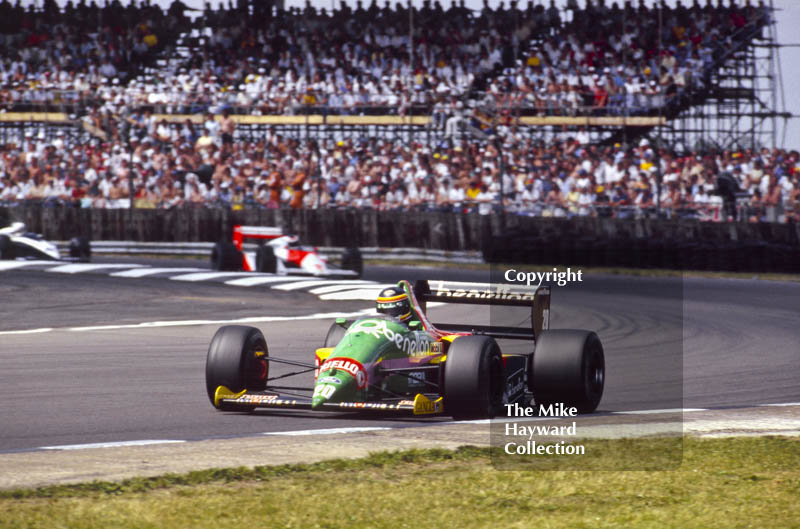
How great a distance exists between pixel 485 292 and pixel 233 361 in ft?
Answer: 6.45

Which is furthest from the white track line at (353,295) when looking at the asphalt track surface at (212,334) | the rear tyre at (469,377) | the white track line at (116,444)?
the white track line at (116,444)

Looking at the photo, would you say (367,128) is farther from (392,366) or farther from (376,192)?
(392,366)

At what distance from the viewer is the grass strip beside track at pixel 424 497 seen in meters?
4.98

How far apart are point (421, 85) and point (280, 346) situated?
20.7 meters

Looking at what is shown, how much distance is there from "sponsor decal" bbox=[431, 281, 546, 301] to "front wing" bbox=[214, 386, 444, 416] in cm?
119

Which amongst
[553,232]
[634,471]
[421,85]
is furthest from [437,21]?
[634,471]

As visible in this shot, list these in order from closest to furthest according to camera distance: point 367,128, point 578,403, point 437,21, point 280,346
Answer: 1. point 578,403
2. point 280,346
3. point 367,128
4. point 437,21

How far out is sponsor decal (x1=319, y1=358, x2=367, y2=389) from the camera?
25.1 feet

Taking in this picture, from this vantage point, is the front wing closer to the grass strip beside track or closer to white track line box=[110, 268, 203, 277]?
the grass strip beside track

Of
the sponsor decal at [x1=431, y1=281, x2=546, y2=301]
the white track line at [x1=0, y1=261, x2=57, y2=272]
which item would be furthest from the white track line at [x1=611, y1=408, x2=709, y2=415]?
the white track line at [x1=0, y1=261, x2=57, y2=272]

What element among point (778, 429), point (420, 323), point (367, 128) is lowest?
point (778, 429)

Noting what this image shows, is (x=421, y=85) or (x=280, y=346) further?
(x=421, y=85)

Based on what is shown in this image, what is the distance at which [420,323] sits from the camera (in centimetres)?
831

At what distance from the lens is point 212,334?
44.8ft
